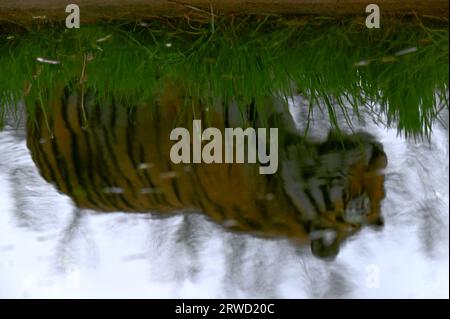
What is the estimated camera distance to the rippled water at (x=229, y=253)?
135 centimetres

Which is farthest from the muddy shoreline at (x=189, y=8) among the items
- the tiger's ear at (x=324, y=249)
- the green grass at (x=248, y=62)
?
the tiger's ear at (x=324, y=249)

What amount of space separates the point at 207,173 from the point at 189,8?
0.29 metres

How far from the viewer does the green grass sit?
1376 mm

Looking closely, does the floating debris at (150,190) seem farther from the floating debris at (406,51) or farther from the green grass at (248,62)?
the floating debris at (406,51)

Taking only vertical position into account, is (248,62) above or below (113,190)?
above

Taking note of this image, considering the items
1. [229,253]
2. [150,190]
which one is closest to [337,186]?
[229,253]

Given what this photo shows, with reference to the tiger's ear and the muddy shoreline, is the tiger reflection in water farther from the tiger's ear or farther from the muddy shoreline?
the muddy shoreline

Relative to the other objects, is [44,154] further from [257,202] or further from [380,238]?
[380,238]

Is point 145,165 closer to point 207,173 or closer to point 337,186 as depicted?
point 207,173

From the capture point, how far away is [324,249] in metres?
1.40

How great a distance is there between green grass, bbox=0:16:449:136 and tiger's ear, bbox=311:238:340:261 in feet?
0.71

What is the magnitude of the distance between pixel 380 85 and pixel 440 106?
4.1 inches

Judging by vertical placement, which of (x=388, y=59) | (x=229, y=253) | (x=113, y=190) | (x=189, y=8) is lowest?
(x=229, y=253)
